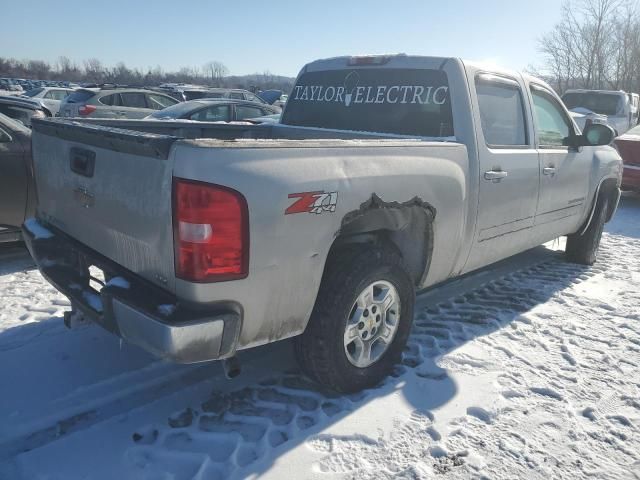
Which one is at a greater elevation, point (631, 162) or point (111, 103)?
point (111, 103)

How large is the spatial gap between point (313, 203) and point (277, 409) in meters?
1.21

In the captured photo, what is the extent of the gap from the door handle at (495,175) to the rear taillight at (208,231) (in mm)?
2023

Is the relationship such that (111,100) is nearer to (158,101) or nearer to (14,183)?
(158,101)

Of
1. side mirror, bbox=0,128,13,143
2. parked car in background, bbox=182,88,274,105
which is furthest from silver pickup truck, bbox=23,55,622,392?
parked car in background, bbox=182,88,274,105

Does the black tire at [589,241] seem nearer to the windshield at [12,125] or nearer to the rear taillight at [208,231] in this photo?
the rear taillight at [208,231]

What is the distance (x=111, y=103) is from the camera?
13.7 m

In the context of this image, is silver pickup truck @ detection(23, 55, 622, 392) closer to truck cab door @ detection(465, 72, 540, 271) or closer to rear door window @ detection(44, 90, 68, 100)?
truck cab door @ detection(465, 72, 540, 271)

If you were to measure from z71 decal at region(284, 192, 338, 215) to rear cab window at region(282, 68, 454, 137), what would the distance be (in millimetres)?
1415

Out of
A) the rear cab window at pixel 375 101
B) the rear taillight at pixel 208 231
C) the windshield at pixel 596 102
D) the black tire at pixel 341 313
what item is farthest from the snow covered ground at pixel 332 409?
the windshield at pixel 596 102

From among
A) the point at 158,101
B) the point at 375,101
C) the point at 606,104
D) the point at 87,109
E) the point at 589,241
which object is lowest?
the point at 589,241

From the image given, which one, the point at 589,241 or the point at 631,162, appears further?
the point at 631,162

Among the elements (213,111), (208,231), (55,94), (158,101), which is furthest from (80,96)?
(208,231)

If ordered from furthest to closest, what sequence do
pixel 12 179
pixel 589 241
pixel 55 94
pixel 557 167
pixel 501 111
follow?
1. pixel 55 94
2. pixel 589 241
3. pixel 12 179
4. pixel 557 167
5. pixel 501 111

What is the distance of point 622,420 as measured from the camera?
295 centimetres
